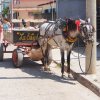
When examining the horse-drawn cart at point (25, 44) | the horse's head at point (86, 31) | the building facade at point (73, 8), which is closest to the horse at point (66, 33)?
the horse's head at point (86, 31)

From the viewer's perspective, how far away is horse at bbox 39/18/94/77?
1101cm

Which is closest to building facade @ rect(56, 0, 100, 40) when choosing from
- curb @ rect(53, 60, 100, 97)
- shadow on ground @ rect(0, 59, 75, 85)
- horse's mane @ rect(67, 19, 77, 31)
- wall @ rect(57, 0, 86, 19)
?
wall @ rect(57, 0, 86, 19)

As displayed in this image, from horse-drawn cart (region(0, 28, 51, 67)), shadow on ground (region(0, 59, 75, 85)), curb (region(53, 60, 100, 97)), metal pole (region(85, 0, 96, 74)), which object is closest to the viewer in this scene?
curb (region(53, 60, 100, 97))

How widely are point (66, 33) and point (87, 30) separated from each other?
0.75m

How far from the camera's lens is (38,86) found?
1058 centimetres

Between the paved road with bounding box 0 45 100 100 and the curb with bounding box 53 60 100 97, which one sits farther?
the curb with bounding box 53 60 100 97

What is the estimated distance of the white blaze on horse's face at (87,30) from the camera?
35.9 ft

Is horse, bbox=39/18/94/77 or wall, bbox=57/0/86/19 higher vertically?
wall, bbox=57/0/86/19

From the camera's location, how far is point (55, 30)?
1205 cm

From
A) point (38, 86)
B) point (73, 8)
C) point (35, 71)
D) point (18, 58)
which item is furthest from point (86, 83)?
point (73, 8)

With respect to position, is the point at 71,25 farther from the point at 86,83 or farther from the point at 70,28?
the point at 86,83

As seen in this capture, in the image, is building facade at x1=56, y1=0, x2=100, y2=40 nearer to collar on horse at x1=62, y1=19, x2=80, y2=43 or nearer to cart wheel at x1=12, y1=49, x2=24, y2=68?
cart wheel at x1=12, y1=49, x2=24, y2=68

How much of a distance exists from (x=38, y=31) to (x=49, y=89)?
4.36 m

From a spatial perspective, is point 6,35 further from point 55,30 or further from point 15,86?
point 15,86
